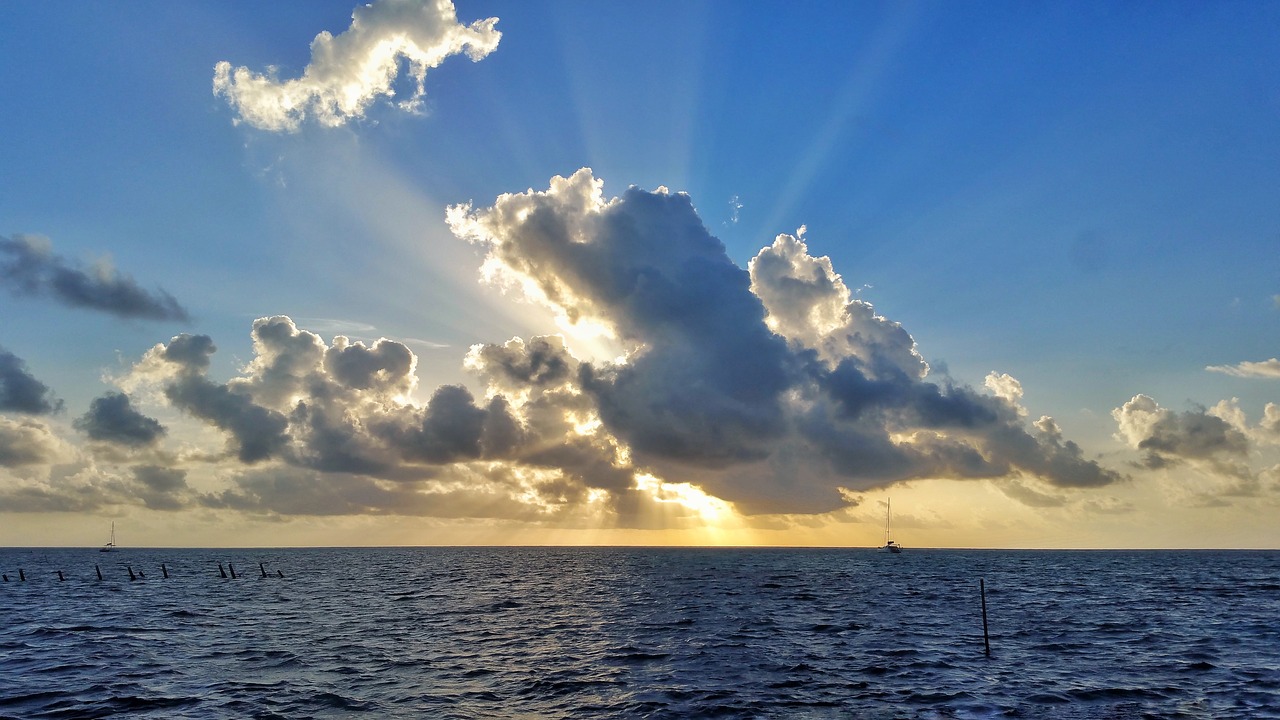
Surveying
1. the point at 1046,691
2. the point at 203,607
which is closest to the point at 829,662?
the point at 1046,691

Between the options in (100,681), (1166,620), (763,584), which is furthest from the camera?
(763,584)

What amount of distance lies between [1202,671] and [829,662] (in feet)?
67.6

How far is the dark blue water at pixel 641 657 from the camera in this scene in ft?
111

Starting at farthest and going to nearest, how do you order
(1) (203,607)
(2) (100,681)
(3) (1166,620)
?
(1) (203,607)
(3) (1166,620)
(2) (100,681)

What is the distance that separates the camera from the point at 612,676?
40406mm

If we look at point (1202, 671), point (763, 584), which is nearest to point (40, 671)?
point (1202, 671)

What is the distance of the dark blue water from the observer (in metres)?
33.9

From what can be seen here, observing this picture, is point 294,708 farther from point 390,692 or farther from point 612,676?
point 612,676

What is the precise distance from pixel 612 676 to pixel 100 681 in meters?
27.8

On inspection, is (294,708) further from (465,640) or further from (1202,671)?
(1202,671)

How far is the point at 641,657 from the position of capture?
46.2 metres

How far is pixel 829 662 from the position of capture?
1761 inches

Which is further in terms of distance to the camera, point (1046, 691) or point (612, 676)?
point (612, 676)

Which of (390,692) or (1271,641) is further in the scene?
(1271,641)
